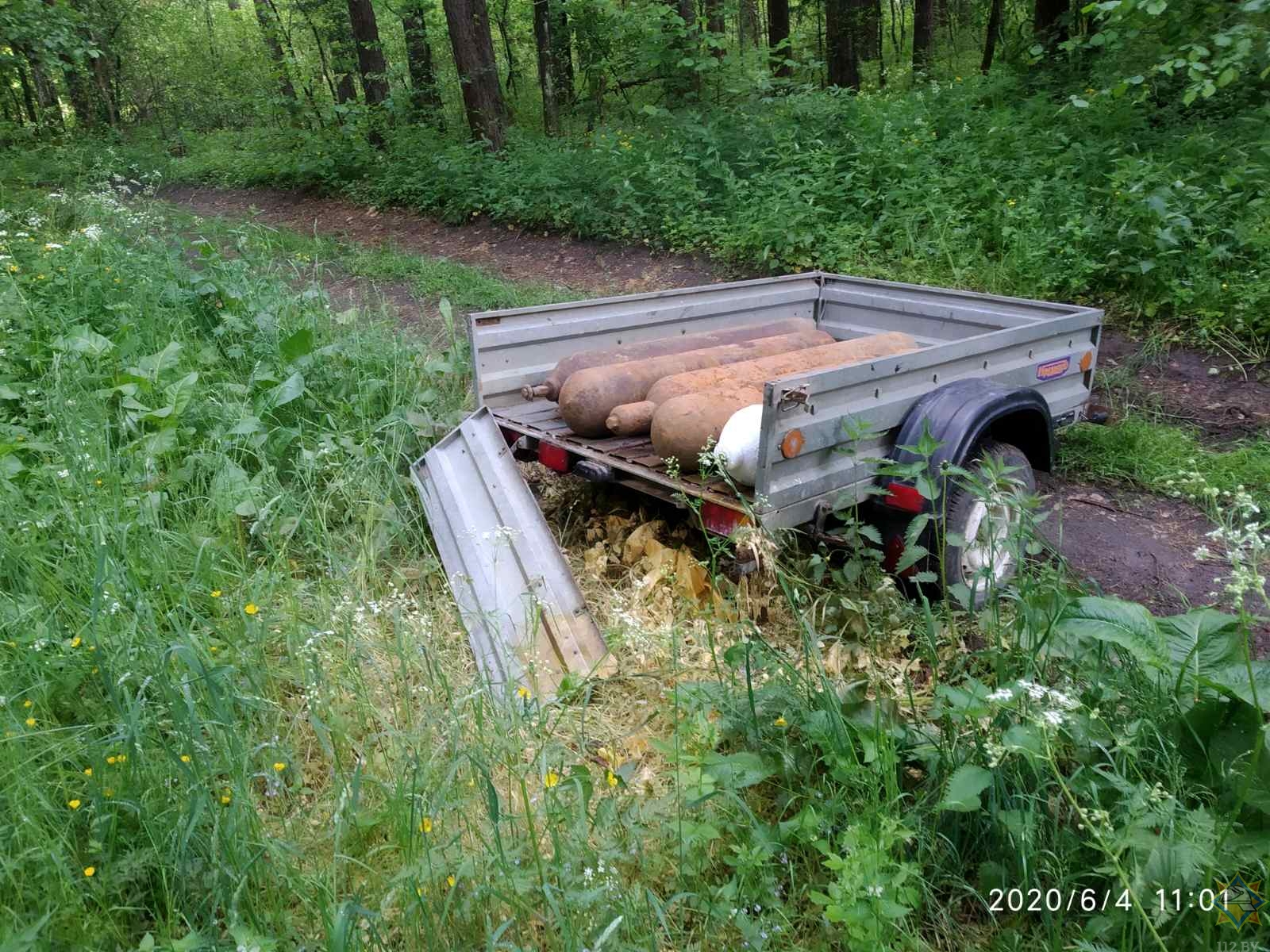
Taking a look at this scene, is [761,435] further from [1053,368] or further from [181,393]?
[181,393]

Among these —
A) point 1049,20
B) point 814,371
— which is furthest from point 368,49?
point 814,371

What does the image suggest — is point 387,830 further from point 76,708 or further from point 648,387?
point 648,387

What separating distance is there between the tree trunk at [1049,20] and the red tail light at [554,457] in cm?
929

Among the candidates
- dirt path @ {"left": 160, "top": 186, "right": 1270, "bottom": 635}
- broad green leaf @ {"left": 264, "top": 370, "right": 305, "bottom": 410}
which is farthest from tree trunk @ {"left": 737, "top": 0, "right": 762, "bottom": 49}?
broad green leaf @ {"left": 264, "top": 370, "right": 305, "bottom": 410}

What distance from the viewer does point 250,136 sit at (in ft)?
66.2

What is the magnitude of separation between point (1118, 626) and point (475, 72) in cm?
1312

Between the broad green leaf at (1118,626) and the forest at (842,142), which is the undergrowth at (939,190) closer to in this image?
the forest at (842,142)

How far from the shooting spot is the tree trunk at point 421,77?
1511 cm

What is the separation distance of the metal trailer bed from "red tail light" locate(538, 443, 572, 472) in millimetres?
33

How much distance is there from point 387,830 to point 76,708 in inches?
49.6

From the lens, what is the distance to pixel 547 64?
51.2ft

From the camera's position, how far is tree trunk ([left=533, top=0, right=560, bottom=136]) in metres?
15.1

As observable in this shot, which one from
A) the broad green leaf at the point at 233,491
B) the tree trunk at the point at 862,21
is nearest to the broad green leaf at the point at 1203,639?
the broad green leaf at the point at 233,491

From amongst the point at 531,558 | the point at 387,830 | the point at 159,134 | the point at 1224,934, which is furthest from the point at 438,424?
the point at 159,134
